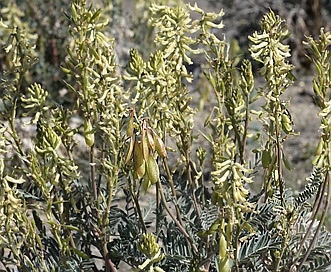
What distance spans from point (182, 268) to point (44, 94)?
721 millimetres

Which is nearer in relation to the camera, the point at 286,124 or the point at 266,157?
the point at 286,124

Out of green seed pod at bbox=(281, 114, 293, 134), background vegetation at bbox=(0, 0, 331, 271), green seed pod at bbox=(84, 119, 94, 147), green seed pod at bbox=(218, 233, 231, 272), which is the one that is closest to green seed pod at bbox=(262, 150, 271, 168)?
background vegetation at bbox=(0, 0, 331, 271)

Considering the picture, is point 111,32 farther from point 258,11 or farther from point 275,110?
point 275,110

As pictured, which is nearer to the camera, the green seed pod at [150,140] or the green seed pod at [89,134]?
the green seed pod at [150,140]

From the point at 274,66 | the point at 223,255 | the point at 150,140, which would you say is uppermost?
the point at 274,66

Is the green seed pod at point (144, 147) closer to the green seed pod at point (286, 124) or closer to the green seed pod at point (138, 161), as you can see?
the green seed pod at point (138, 161)

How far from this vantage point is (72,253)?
87.6 inches

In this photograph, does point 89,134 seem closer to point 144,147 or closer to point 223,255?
→ point 144,147

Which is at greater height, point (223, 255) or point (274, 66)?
point (274, 66)

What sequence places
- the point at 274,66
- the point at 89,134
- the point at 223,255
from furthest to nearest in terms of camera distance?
the point at 89,134
the point at 274,66
the point at 223,255

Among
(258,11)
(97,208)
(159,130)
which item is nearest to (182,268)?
(97,208)

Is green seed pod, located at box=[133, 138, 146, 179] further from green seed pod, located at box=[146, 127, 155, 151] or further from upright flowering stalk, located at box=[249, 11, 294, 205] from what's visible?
upright flowering stalk, located at box=[249, 11, 294, 205]

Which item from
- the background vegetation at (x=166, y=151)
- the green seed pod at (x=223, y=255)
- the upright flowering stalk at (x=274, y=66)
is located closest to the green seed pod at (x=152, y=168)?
the background vegetation at (x=166, y=151)

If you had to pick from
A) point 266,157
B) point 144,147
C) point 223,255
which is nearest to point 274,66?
point 266,157
